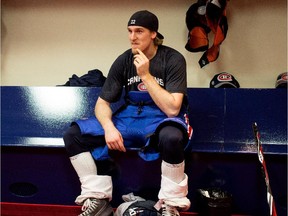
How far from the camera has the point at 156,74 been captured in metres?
1.76

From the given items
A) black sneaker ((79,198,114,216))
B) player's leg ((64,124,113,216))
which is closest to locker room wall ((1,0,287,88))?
player's leg ((64,124,113,216))

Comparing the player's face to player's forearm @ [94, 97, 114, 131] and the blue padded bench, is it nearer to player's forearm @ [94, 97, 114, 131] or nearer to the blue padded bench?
player's forearm @ [94, 97, 114, 131]

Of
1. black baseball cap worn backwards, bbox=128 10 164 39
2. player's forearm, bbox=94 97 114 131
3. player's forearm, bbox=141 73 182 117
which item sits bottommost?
player's forearm, bbox=94 97 114 131

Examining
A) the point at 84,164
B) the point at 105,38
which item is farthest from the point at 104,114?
the point at 105,38

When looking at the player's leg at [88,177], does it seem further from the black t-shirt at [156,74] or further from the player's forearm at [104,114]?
the black t-shirt at [156,74]

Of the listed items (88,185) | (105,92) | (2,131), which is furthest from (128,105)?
(2,131)

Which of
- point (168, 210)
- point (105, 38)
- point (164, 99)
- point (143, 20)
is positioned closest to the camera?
point (168, 210)

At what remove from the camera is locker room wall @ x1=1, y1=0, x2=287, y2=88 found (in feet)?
8.14

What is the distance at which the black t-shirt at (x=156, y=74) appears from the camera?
1.68 meters

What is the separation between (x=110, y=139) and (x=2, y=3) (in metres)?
1.83

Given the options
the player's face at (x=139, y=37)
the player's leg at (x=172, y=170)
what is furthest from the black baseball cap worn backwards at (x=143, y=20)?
the player's leg at (x=172, y=170)

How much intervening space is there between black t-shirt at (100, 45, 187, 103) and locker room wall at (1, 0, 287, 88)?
82 cm

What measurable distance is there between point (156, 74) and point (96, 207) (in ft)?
2.26

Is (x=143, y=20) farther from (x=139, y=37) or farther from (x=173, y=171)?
(x=173, y=171)
